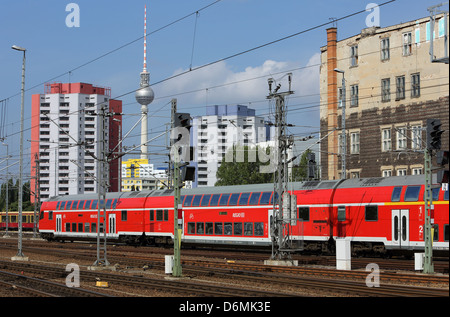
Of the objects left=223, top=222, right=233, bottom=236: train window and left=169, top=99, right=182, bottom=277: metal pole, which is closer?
left=169, top=99, right=182, bottom=277: metal pole

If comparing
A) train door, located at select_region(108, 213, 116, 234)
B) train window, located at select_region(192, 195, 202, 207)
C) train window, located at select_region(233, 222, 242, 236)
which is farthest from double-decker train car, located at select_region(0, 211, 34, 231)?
train window, located at select_region(233, 222, 242, 236)

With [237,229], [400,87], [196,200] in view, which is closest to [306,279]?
[237,229]

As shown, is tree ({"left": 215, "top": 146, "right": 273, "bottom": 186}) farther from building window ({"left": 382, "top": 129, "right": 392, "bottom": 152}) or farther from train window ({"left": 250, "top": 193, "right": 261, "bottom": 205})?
train window ({"left": 250, "top": 193, "right": 261, "bottom": 205})

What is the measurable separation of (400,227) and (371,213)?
200 cm

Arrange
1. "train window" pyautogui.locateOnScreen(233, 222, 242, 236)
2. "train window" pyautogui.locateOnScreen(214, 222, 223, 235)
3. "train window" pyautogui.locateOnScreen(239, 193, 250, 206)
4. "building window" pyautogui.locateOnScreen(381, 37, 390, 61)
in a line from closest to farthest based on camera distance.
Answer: "train window" pyautogui.locateOnScreen(239, 193, 250, 206), "train window" pyautogui.locateOnScreen(233, 222, 242, 236), "train window" pyautogui.locateOnScreen(214, 222, 223, 235), "building window" pyautogui.locateOnScreen(381, 37, 390, 61)

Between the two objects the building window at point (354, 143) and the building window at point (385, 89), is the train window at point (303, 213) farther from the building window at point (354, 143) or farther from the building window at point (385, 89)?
the building window at point (354, 143)

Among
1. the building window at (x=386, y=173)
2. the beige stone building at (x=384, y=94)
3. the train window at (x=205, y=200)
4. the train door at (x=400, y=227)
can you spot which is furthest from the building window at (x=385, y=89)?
the train door at (x=400, y=227)

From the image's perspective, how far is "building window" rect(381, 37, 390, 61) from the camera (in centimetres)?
5847

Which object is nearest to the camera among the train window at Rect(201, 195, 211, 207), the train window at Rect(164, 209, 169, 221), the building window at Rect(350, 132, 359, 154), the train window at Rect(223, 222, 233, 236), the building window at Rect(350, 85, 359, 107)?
the train window at Rect(223, 222, 233, 236)

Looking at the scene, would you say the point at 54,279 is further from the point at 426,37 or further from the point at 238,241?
the point at 426,37

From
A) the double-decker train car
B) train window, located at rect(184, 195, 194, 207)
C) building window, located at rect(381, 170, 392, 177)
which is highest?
building window, located at rect(381, 170, 392, 177)

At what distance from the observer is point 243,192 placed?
142ft

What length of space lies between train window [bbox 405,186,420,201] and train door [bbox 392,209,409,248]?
66 centimetres
